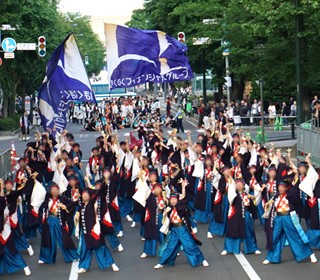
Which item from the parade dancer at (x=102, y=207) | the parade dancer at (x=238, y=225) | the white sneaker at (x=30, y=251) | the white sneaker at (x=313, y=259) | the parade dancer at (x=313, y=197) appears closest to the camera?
the white sneaker at (x=313, y=259)

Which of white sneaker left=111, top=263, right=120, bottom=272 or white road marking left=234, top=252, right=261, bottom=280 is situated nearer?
white road marking left=234, top=252, right=261, bottom=280

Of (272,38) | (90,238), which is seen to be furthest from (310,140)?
(90,238)

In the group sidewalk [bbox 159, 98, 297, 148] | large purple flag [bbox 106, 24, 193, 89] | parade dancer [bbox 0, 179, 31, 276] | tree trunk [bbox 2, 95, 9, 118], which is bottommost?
sidewalk [bbox 159, 98, 297, 148]

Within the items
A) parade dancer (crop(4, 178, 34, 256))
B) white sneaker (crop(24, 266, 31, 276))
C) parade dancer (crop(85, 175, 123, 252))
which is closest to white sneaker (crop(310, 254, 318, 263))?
parade dancer (crop(85, 175, 123, 252))

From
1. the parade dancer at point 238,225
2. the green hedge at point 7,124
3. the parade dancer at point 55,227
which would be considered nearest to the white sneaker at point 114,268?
the parade dancer at point 55,227

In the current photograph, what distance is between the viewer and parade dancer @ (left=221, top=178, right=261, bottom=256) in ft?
45.9

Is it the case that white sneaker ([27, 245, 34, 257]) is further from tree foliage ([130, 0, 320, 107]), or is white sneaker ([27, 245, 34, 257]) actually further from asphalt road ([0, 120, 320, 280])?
tree foliage ([130, 0, 320, 107])

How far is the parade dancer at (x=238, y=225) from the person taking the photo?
1398 cm

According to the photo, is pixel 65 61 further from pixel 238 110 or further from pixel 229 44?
pixel 238 110

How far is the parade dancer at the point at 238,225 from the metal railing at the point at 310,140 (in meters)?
7.80

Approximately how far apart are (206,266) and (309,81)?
15.1m

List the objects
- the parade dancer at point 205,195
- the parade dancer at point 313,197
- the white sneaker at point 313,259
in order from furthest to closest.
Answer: the parade dancer at point 205,195, the parade dancer at point 313,197, the white sneaker at point 313,259

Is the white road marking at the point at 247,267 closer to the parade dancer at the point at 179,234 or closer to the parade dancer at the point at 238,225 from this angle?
the parade dancer at the point at 238,225

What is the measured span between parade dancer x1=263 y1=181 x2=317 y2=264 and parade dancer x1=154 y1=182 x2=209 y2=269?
3.79 feet
